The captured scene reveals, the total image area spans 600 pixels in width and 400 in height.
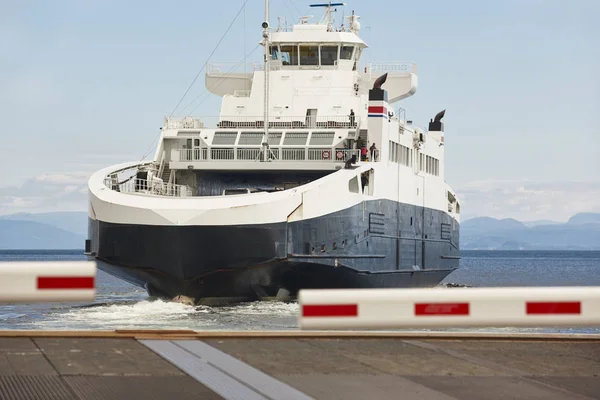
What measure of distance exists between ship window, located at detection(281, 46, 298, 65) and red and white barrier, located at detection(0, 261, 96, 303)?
28.0m

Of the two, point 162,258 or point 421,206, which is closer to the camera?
point 162,258

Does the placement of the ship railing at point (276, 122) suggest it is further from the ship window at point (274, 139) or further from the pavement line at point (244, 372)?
the pavement line at point (244, 372)

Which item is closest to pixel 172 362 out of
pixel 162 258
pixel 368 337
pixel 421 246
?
pixel 368 337

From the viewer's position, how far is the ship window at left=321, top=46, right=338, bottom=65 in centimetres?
3491

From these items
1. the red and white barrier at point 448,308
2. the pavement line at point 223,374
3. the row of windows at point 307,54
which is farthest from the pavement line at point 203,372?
the row of windows at point 307,54

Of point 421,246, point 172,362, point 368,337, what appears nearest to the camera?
point 172,362

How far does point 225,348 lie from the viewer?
37.4 feet

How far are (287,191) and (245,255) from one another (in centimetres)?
186

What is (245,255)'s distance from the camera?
24.2 metres

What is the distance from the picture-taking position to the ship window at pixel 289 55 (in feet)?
114

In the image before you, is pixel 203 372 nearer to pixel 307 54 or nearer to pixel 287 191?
pixel 287 191

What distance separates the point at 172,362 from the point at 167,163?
66.8 feet

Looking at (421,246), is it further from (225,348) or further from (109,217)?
(225,348)

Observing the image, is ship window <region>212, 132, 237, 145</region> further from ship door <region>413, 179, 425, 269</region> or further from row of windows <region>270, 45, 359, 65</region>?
ship door <region>413, 179, 425, 269</region>
